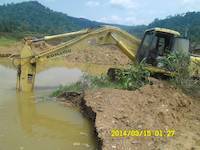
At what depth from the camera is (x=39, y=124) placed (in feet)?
28.6

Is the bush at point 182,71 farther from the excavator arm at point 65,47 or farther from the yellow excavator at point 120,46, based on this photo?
the excavator arm at point 65,47

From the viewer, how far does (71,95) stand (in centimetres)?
1130

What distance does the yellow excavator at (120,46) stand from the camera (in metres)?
11.5

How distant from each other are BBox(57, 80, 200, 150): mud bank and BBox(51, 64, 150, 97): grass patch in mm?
826

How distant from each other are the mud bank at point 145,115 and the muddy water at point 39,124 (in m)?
0.41

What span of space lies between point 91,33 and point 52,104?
2861 millimetres

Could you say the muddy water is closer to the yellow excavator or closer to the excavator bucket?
the excavator bucket

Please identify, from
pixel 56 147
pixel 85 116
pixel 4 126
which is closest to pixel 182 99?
pixel 85 116

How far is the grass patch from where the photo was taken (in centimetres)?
1095

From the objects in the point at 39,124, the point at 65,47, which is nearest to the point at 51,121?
the point at 39,124

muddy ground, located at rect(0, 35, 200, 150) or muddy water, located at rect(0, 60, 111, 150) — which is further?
muddy water, located at rect(0, 60, 111, 150)
